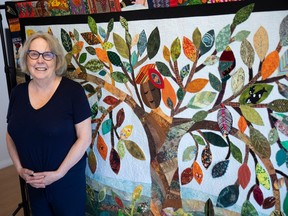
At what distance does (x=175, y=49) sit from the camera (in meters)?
1.48

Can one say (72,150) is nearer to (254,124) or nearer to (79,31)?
(79,31)

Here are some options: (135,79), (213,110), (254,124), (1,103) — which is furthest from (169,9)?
(1,103)

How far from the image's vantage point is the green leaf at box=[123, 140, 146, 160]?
1.69m

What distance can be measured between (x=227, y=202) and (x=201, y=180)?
15cm

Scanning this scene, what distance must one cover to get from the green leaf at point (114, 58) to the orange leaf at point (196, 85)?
0.41 meters

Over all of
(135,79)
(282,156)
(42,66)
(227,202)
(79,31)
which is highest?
(79,31)

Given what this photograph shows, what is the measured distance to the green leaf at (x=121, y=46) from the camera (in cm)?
164

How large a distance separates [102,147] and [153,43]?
689mm

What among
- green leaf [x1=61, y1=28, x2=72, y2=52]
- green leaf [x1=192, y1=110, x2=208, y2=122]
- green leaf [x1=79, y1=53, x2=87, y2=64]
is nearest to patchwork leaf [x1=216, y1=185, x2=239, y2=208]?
green leaf [x1=192, y1=110, x2=208, y2=122]

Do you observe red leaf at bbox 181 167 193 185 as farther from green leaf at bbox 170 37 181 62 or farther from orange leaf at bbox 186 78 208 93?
green leaf at bbox 170 37 181 62

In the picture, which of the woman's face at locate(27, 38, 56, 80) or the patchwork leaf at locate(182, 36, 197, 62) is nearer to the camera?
the patchwork leaf at locate(182, 36, 197, 62)

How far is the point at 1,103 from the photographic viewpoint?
347cm

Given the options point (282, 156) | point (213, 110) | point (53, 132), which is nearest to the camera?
point (282, 156)

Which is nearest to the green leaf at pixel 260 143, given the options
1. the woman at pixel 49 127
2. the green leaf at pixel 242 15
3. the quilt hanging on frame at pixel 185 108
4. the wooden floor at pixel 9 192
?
the quilt hanging on frame at pixel 185 108
